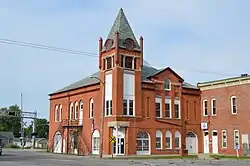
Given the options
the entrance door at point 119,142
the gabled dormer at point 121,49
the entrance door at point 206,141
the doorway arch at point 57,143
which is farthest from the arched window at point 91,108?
the entrance door at point 206,141

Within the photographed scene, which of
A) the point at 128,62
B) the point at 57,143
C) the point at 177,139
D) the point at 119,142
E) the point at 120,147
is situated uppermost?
the point at 128,62

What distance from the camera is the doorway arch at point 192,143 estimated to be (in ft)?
178

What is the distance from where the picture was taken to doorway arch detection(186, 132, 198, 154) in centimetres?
5416

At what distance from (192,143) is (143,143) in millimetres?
9133

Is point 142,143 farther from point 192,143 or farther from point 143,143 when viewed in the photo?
point 192,143

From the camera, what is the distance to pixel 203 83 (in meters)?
56.3

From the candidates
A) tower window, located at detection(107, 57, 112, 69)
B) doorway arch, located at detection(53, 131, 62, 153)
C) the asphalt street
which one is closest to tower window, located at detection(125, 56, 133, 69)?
tower window, located at detection(107, 57, 112, 69)

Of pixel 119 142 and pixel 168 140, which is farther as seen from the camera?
pixel 168 140

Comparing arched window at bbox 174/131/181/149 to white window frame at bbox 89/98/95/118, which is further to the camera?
arched window at bbox 174/131/181/149

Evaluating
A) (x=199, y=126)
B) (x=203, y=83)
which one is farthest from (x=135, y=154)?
(x=203, y=83)

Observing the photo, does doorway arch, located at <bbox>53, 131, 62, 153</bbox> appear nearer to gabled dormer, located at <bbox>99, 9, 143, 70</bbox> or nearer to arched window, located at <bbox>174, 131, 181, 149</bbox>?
gabled dormer, located at <bbox>99, 9, 143, 70</bbox>

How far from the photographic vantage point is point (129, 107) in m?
48.4

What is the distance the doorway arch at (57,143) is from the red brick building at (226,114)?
2173 centimetres

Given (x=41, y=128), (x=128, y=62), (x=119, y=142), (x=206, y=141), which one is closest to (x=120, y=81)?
(x=128, y=62)
